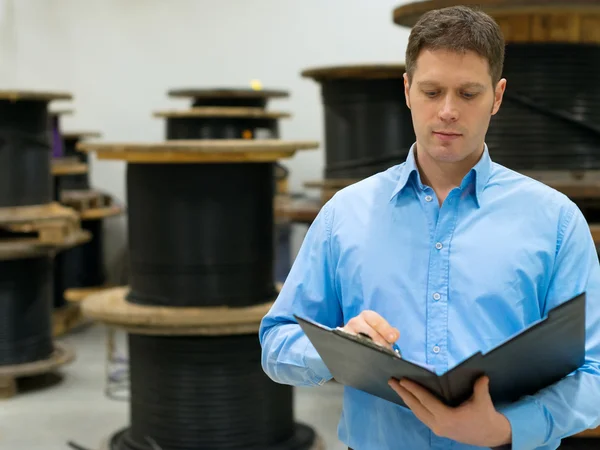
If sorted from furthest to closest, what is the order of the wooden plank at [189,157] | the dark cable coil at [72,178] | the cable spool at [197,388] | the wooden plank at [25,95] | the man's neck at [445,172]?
the dark cable coil at [72,178] → the wooden plank at [25,95] → the cable spool at [197,388] → the wooden plank at [189,157] → the man's neck at [445,172]

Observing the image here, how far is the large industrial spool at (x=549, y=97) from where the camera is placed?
442 centimetres

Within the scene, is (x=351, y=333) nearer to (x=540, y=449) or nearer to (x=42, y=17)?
(x=540, y=449)

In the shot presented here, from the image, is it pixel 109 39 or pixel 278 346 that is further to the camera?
pixel 109 39

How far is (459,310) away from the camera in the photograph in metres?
1.79

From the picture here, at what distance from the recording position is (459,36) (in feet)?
5.81

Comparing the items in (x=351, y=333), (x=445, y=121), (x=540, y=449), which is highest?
(x=445, y=121)

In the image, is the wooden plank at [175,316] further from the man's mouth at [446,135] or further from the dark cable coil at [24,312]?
the man's mouth at [446,135]

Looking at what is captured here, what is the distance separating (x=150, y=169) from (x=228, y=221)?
45cm

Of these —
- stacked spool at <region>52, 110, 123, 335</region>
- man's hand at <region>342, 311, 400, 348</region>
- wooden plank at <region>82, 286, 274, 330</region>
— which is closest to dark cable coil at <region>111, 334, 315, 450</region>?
wooden plank at <region>82, 286, 274, 330</region>

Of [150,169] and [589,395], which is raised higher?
[150,169]

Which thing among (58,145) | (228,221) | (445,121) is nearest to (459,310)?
(445,121)

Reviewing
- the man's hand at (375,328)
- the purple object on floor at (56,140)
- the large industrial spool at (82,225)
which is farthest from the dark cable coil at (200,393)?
the purple object on floor at (56,140)

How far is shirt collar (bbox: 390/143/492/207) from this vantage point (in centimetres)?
184

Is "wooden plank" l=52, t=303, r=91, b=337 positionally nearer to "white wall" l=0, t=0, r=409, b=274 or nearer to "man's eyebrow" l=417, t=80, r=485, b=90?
"white wall" l=0, t=0, r=409, b=274
